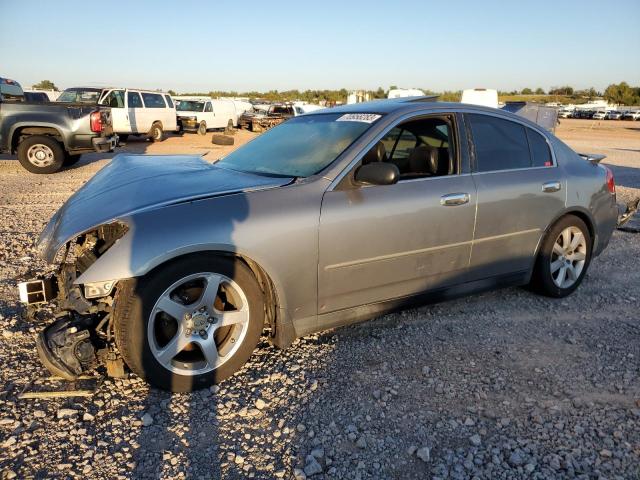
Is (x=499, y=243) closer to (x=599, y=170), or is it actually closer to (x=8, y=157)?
(x=599, y=170)

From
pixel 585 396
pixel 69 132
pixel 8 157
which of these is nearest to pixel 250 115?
pixel 8 157

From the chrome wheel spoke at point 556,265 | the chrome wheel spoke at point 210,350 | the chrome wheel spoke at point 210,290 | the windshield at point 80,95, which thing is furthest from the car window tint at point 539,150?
the windshield at point 80,95

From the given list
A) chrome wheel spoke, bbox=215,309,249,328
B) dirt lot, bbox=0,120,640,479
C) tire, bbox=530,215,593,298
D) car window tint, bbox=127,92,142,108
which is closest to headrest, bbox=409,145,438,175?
dirt lot, bbox=0,120,640,479

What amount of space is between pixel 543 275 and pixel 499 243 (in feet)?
2.35

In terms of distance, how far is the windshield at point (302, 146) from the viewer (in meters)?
3.45

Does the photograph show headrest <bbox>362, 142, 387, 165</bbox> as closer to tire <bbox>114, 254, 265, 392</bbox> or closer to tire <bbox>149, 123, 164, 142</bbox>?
tire <bbox>114, 254, 265, 392</bbox>

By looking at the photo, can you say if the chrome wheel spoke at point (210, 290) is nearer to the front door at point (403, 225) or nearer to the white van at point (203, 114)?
the front door at point (403, 225)

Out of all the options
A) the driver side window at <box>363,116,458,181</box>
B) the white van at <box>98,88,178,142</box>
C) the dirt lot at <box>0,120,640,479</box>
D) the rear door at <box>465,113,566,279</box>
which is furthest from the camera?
the white van at <box>98,88,178,142</box>

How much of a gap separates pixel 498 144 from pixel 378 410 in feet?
7.85

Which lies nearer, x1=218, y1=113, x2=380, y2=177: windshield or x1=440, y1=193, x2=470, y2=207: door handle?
x1=218, y1=113, x2=380, y2=177: windshield

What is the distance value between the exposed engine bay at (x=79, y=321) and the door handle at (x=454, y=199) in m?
2.14

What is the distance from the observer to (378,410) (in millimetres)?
2801

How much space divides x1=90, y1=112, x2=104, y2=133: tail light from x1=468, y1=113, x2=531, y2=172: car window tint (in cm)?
955

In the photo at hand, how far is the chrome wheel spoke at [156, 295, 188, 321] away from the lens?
277 centimetres
